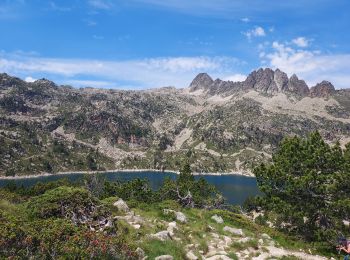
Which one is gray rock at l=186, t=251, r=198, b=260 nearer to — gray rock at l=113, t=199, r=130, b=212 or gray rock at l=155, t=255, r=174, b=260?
gray rock at l=155, t=255, r=174, b=260

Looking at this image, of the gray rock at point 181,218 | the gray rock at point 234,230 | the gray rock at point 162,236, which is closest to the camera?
the gray rock at point 162,236

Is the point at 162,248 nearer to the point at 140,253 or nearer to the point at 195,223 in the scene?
the point at 140,253

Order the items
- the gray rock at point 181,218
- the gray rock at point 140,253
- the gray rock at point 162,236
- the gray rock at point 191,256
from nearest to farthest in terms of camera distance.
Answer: the gray rock at point 140,253, the gray rock at point 191,256, the gray rock at point 162,236, the gray rock at point 181,218

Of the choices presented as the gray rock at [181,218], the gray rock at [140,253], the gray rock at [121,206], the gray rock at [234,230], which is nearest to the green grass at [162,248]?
the gray rock at [140,253]

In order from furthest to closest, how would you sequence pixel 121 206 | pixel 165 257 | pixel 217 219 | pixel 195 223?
pixel 217 219, pixel 121 206, pixel 195 223, pixel 165 257

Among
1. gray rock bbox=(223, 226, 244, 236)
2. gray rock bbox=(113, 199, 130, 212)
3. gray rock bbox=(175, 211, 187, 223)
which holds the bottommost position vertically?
gray rock bbox=(223, 226, 244, 236)

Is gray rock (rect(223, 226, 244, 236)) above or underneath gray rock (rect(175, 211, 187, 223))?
underneath

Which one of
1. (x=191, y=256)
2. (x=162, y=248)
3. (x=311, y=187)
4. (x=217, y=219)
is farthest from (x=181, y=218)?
(x=311, y=187)

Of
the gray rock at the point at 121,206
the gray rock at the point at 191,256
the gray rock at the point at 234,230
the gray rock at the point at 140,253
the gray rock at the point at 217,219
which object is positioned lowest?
the gray rock at the point at 217,219

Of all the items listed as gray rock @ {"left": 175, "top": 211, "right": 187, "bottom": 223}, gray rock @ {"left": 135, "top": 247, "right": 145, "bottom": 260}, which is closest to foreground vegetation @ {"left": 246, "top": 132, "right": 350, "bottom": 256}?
gray rock @ {"left": 175, "top": 211, "right": 187, "bottom": 223}

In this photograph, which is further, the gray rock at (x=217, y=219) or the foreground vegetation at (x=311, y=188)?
the foreground vegetation at (x=311, y=188)

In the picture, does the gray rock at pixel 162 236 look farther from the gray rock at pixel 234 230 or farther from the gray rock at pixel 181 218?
the gray rock at pixel 234 230

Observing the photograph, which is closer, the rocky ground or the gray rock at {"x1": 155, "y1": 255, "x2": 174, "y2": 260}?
the gray rock at {"x1": 155, "y1": 255, "x2": 174, "y2": 260}

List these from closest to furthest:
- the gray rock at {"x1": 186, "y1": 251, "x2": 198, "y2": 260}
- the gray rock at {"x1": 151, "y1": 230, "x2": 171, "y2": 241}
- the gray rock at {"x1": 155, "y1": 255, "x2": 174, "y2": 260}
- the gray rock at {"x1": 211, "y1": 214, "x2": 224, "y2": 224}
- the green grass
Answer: the gray rock at {"x1": 155, "y1": 255, "x2": 174, "y2": 260}
the green grass
the gray rock at {"x1": 186, "y1": 251, "x2": 198, "y2": 260}
the gray rock at {"x1": 151, "y1": 230, "x2": 171, "y2": 241}
the gray rock at {"x1": 211, "y1": 214, "x2": 224, "y2": 224}
